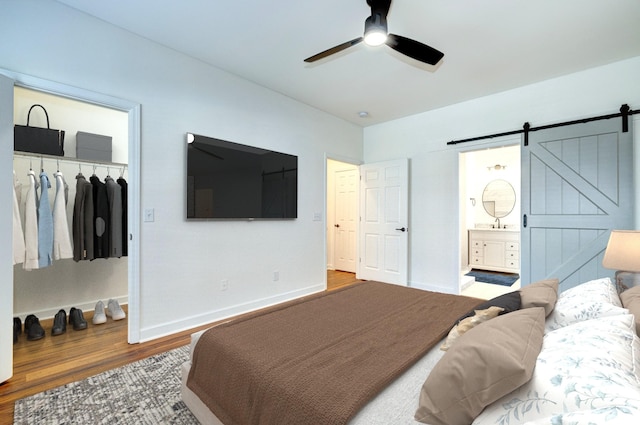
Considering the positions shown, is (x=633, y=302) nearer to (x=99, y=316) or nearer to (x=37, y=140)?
(x=99, y=316)

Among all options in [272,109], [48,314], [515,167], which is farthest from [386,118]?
[48,314]

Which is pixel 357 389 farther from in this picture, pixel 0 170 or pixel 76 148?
pixel 76 148

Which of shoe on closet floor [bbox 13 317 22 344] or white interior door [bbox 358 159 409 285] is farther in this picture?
white interior door [bbox 358 159 409 285]

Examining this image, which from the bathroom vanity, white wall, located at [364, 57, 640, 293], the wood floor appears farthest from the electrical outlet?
the bathroom vanity

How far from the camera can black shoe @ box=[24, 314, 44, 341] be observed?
8.75ft

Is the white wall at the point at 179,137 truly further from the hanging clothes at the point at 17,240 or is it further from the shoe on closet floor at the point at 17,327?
the shoe on closet floor at the point at 17,327

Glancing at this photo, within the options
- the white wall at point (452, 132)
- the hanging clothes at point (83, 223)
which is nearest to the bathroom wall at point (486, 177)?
the white wall at point (452, 132)

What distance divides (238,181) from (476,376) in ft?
9.84

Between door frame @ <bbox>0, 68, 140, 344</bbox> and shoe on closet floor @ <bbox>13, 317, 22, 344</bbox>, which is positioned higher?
door frame @ <bbox>0, 68, 140, 344</bbox>

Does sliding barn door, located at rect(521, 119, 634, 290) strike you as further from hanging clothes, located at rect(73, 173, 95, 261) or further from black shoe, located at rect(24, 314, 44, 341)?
black shoe, located at rect(24, 314, 44, 341)

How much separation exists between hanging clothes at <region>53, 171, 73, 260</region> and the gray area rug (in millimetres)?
1432

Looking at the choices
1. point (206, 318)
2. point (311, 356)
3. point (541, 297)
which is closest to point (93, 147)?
point (206, 318)

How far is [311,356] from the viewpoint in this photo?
123 centimetres

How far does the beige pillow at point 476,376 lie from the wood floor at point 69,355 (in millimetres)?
2261
